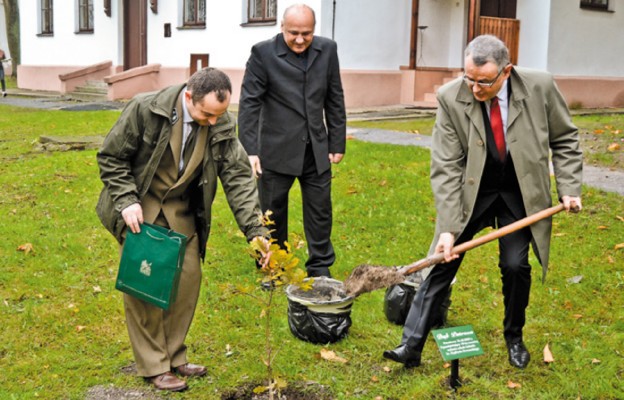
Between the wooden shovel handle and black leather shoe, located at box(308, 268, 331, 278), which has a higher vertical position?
the wooden shovel handle

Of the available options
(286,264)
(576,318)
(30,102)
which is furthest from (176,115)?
(30,102)

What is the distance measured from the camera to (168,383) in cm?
482

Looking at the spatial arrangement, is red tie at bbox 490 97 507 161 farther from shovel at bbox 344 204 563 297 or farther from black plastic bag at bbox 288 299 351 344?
black plastic bag at bbox 288 299 351 344

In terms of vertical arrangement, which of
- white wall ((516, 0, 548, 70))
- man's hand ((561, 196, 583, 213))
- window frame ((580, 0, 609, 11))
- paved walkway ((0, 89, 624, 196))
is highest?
window frame ((580, 0, 609, 11))

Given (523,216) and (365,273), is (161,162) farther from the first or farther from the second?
(523,216)

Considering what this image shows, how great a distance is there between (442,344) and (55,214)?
5672 mm

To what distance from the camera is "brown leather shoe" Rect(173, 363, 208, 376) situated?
503cm

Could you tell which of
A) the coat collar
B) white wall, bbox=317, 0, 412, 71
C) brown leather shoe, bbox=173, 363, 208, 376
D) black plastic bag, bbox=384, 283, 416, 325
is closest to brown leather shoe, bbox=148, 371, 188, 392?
brown leather shoe, bbox=173, 363, 208, 376

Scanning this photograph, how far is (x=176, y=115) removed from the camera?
458 cm

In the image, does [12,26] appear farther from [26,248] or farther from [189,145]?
[189,145]

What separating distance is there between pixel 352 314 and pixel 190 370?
1.53 m

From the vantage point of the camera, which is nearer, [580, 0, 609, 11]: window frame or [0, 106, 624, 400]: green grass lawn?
[0, 106, 624, 400]: green grass lawn

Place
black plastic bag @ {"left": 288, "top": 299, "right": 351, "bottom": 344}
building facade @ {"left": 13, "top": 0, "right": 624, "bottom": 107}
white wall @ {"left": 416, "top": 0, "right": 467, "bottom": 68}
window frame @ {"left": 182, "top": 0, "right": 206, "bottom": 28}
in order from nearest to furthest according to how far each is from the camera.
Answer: black plastic bag @ {"left": 288, "top": 299, "right": 351, "bottom": 344} → building facade @ {"left": 13, "top": 0, "right": 624, "bottom": 107} → white wall @ {"left": 416, "top": 0, "right": 467, "bottom": 68} → window frame @ {"left": 182, "top": 0, "right": 206, "bottom": 28}

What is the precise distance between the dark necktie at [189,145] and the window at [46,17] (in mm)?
25042
